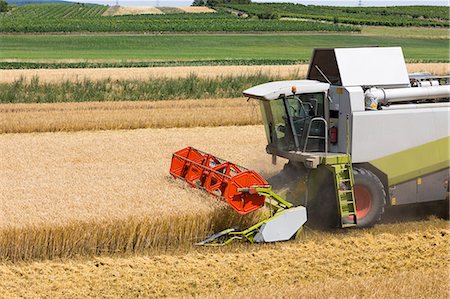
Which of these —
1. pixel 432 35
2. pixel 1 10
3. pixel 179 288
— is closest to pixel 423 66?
pixel 179 288

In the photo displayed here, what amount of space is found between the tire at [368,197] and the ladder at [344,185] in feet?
0.53

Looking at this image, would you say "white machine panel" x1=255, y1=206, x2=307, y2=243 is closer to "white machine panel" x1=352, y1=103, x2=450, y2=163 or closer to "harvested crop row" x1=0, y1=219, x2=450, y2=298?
"harvested crop row" x1=0, y1=219, x2=450, y2=298

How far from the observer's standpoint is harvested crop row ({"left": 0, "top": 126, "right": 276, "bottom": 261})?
9633 millimetres

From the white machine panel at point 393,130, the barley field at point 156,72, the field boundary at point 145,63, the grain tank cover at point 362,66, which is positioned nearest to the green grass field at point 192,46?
the field boundary at point 145,63

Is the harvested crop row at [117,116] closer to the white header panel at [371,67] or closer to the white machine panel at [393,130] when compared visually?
the white header panel at [371,67]

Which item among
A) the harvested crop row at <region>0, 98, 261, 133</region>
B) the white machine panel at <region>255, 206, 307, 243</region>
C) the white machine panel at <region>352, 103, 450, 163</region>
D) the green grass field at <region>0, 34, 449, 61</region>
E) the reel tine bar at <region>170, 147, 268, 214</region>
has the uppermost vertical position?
the white machine panel at <region>352, 103, 450, 163</region>

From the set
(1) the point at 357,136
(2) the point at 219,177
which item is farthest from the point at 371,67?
(2) the point at 219,177

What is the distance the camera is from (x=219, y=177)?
11148 millimetres

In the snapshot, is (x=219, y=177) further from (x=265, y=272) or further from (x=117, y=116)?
(x=117, y=116)

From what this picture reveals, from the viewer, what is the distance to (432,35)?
239 feet

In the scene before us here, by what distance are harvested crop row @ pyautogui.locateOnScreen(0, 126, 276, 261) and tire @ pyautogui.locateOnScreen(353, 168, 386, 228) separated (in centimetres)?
186

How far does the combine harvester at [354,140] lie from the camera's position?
435 inches

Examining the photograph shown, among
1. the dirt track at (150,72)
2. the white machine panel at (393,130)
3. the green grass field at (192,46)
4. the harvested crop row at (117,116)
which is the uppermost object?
the white machine panel at (393,130)

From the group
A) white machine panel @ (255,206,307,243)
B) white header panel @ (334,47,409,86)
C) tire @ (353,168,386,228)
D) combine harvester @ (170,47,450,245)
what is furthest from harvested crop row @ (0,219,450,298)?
white header panel @ (334,47,409,86)
